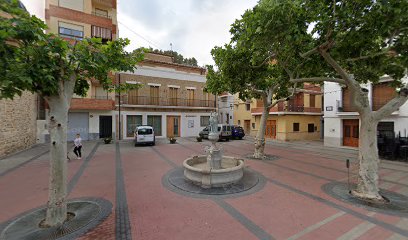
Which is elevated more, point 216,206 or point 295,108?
point 295,108

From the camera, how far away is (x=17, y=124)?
1272 cm

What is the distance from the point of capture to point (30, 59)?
3.76m

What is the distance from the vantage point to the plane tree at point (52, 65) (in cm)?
334

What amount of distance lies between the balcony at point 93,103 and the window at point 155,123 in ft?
14.4

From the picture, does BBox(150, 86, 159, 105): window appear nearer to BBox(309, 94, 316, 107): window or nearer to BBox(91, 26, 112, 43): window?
BBox(91, 26, 112, 43): window

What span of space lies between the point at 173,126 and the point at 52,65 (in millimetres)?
19799

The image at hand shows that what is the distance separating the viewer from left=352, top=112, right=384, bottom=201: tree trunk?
573 cm

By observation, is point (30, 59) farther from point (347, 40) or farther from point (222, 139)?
point (222, 139)

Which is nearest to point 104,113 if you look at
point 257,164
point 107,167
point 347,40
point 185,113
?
point 185,113

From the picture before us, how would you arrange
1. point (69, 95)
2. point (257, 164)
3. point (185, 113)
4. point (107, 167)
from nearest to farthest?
point (69, 95) → point (107, 167) → point (257, 164) → point (185, 113)

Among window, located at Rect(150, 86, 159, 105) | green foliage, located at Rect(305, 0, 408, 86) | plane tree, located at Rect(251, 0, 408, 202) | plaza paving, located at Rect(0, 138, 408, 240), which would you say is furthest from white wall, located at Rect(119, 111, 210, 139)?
green foliage, located at Rect(305, 0, 408, 86)

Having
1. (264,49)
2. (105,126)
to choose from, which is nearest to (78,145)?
(105,126)

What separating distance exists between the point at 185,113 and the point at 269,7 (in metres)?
19.4

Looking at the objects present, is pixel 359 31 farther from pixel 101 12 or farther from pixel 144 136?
pixel 101 12
